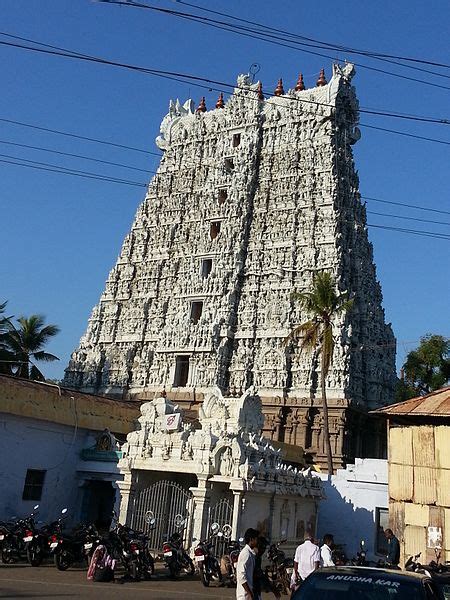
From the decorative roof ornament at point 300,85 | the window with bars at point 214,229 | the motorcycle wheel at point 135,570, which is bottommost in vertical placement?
the motorcycle wheel at point 135,570

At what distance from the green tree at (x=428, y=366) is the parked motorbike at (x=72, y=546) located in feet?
84.1

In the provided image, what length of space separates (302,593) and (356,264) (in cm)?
3235

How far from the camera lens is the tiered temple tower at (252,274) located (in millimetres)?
35656

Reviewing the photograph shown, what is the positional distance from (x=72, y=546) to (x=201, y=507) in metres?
3.92

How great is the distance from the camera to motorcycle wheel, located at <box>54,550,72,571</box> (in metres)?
16.3

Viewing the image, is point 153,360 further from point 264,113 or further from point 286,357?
point 264,113

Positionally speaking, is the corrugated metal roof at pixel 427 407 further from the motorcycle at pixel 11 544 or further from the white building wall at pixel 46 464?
the white building wall at pixel 46 464

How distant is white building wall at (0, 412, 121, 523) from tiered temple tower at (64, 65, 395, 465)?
12552 mm

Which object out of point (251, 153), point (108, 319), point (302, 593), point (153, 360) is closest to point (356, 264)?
point (251, 153)

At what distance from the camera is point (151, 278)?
43531 millimetres

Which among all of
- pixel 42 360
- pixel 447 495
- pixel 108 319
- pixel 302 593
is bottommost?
pixel 302 593

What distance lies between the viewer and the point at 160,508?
20344mm

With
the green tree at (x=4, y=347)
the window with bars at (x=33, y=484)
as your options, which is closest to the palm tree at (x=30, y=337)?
the green tree at (x=4, y=347)

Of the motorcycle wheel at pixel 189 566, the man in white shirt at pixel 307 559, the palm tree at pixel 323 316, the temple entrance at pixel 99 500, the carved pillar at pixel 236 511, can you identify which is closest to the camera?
the man in white shirt at pixel 307 559
